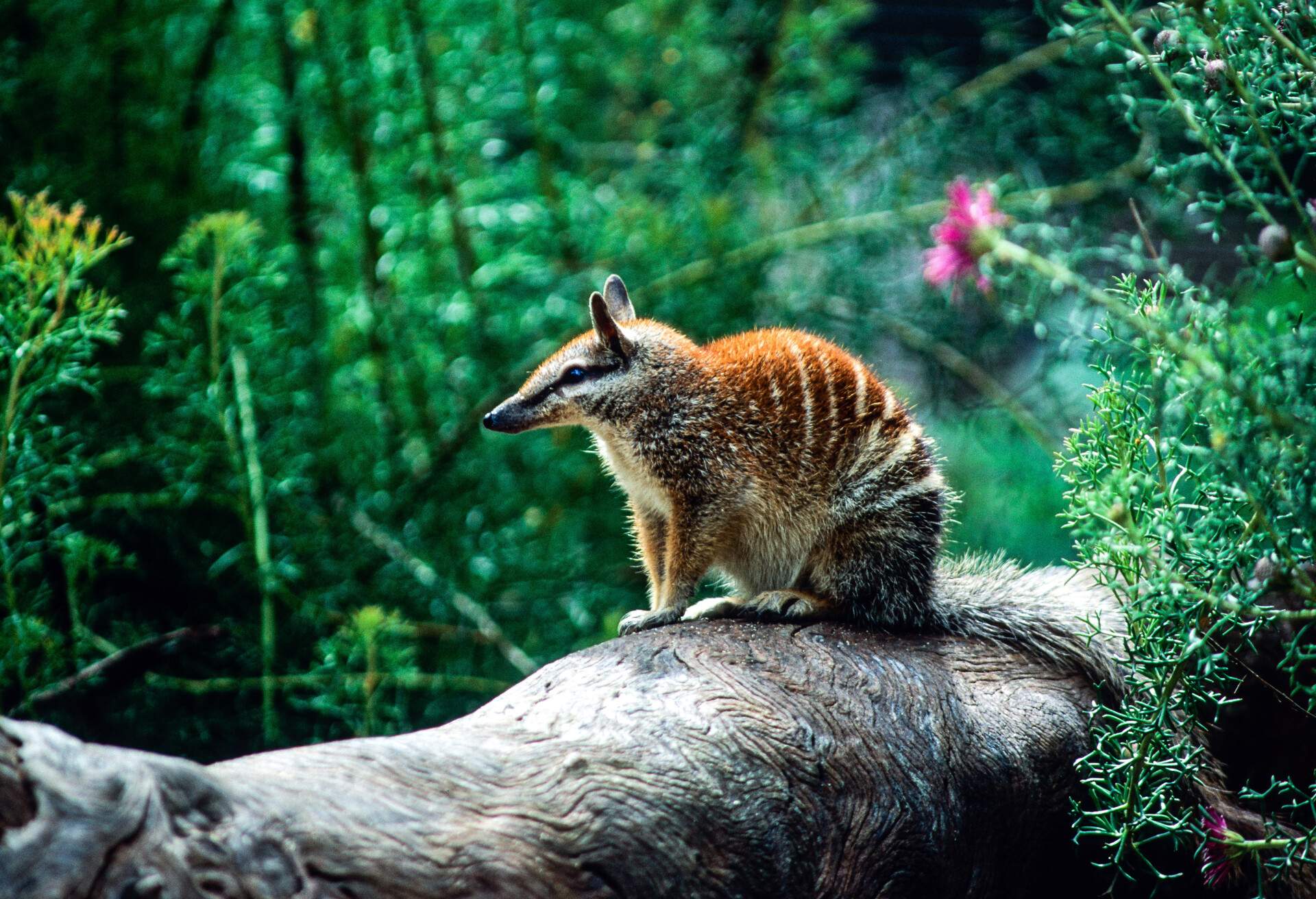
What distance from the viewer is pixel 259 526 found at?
2408mm

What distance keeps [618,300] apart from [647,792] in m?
1.14

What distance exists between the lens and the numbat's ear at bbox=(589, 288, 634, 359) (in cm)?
202

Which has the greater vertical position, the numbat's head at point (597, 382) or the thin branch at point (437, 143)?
the thin branch at point (437, 143)

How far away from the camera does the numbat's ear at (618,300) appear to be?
7.43ft

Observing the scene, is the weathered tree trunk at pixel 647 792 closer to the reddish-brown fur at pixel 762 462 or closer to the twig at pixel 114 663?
the reddish-brown fur at pixel 762 462

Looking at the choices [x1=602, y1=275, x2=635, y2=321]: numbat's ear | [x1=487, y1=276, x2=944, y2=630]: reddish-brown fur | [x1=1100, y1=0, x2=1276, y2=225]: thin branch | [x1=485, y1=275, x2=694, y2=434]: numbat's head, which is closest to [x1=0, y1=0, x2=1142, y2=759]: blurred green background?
[x1=485, y1=275, x2=694, y2=434]: numbat's head

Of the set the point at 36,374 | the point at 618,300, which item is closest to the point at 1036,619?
the point at 618,300

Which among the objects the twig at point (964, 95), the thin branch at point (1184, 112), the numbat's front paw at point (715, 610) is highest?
the thin branch at point (1184, 112)

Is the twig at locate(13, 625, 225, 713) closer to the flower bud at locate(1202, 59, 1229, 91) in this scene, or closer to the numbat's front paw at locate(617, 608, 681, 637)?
the numbat's front paw at locate(617, 608, 681, 637)

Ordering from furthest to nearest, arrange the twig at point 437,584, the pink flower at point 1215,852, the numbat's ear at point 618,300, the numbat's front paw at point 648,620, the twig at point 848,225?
the twig at point 848,225, the twig at point 437,584, the numbat's ear at point 618,300, the numbat's front paw at point 648,620, the pink flower at point 1215,852

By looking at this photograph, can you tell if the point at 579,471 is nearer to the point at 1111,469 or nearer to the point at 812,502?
the point at 812,502

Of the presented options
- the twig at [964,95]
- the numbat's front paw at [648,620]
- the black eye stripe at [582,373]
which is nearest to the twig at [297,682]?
the numbat's front paw at [648,620]

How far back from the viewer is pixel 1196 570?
1454mm

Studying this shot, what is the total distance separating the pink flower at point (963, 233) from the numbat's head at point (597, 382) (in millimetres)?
803
